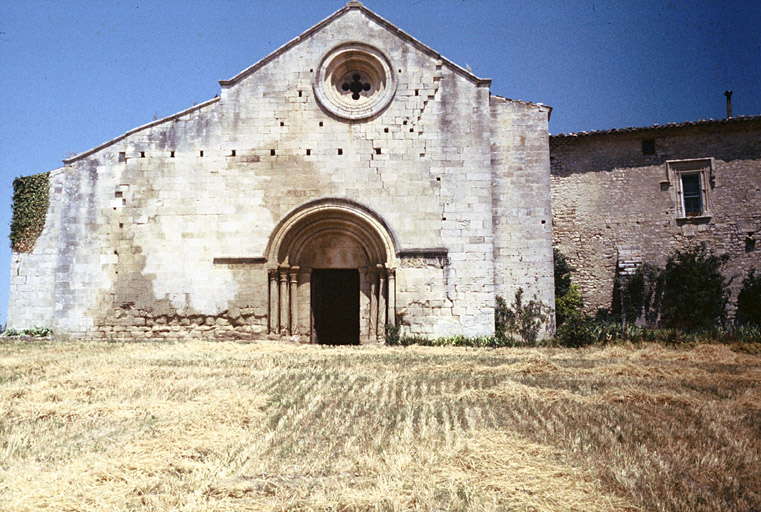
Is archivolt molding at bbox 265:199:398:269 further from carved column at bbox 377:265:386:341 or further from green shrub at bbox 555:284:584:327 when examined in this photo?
green shrub at bbox 555:284:584:327

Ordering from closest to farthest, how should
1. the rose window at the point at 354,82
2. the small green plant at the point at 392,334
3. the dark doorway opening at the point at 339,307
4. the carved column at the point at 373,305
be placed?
the small green plant at the point at 392,334, the carved column at the point at 373,305, the rose window at the point at 354,82, the dark doorway opening at the point at 339,307

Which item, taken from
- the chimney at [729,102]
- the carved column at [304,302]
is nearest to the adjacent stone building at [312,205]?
the carved column at [304,302]

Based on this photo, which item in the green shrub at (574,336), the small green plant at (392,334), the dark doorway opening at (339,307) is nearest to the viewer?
the green shrub at (574,336)

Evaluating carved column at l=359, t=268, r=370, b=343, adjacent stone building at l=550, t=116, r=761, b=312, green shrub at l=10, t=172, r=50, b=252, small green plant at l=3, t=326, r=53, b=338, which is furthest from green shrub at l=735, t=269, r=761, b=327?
green shrub at l=10, t=172, r=50, b=252

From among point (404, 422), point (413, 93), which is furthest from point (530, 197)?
point (404, 422)

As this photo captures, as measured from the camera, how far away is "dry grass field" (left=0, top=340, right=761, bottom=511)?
3.75 metres

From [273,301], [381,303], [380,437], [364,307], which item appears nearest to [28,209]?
[273,301]

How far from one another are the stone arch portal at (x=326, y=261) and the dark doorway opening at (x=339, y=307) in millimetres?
1531

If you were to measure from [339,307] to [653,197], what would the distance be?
10.5 m

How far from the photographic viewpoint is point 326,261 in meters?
16.2

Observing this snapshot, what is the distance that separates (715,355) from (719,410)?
6545 mm

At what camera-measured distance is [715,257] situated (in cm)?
1700

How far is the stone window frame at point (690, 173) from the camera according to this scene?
1767 cm

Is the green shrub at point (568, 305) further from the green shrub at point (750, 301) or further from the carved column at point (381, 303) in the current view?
the carved column at point (381, 303)
